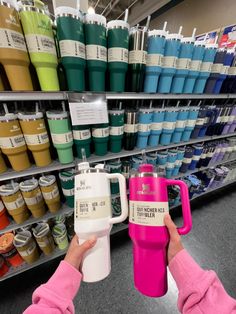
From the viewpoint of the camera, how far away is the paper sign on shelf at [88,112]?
83cm

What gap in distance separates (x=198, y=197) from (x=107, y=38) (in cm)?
214

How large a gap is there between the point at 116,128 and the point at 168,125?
0.50m

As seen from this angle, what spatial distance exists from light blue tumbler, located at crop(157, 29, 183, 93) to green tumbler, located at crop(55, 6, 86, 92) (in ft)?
1.87

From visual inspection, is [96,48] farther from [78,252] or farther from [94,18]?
[78,252]

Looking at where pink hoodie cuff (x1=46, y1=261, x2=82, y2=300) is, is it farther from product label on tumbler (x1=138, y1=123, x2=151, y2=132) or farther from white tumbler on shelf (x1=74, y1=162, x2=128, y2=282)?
product label on tumbler (x1=138, y1=123, x2=151, y2=132)

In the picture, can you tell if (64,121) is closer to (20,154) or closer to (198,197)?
(20,154)

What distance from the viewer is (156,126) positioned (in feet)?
3.96

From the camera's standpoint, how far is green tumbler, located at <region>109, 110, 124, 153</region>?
1.01m

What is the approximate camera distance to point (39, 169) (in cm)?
91

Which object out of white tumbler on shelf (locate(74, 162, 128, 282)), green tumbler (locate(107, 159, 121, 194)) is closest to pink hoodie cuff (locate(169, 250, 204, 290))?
white tumbler on shelf (locate(74, 162, 128, 282))

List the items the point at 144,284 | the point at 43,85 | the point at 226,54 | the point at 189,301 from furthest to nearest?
the point at 226,54 < the point at 43,85 < the point at 144,284 < the point at 189,301

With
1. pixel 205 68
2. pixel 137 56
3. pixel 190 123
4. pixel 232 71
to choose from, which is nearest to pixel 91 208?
pixel 137 56

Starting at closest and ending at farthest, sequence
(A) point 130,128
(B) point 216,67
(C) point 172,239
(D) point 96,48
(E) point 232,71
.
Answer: (C) point 172,239
(D) point 96,48
(A) point 130,128
(B) point 216,67
(E) point 232,71

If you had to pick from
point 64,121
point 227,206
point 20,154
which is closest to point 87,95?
point 64,121
